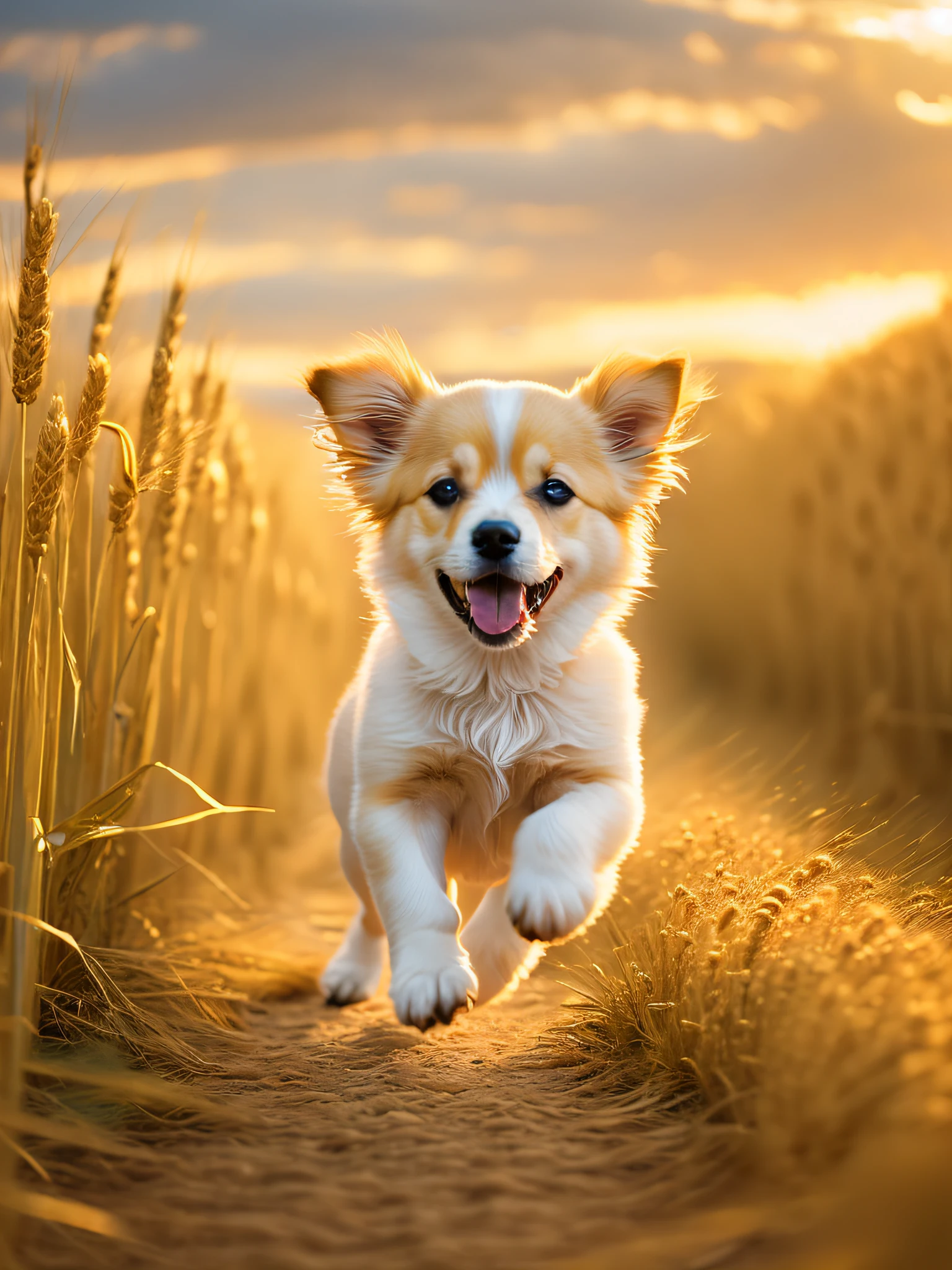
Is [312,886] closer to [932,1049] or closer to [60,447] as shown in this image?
[60,447]

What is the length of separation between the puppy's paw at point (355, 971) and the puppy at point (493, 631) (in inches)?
21.1

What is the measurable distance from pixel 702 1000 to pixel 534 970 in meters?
1.80

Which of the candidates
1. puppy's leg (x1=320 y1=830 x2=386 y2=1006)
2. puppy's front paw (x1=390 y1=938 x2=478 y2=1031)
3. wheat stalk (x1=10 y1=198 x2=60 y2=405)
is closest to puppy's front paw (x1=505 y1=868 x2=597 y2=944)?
puppy's front paw (x1=390 y1=938 x2=478 y2=1031)

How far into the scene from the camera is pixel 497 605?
2836mm

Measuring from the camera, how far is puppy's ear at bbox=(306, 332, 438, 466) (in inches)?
126

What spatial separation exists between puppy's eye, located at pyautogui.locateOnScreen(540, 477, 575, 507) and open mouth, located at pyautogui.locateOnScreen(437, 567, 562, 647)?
224mm

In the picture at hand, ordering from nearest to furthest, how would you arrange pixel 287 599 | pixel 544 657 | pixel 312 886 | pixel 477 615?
pixel 477 615 < pixel 544 657 < pixel 312 886 < pixel 287 599

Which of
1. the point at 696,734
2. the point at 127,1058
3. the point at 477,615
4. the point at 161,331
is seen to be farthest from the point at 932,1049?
the point at 696,734

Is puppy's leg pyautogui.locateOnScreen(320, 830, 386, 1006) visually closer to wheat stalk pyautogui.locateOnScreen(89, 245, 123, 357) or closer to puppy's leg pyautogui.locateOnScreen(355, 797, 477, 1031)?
puppy's leg pyautogui.locateOnScreen(355, 797, 477, 1031)

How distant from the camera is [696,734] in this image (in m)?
5.61

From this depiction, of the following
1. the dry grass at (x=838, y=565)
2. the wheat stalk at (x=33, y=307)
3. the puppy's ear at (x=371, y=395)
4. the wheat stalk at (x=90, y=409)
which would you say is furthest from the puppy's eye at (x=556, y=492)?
the dry grass at (x=838, y=565)

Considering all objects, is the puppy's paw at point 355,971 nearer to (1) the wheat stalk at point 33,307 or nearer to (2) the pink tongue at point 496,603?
(2) the pink tongue at point 496,603

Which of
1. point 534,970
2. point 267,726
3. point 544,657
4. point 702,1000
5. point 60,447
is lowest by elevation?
point 534,970

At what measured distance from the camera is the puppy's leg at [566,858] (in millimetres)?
2520
